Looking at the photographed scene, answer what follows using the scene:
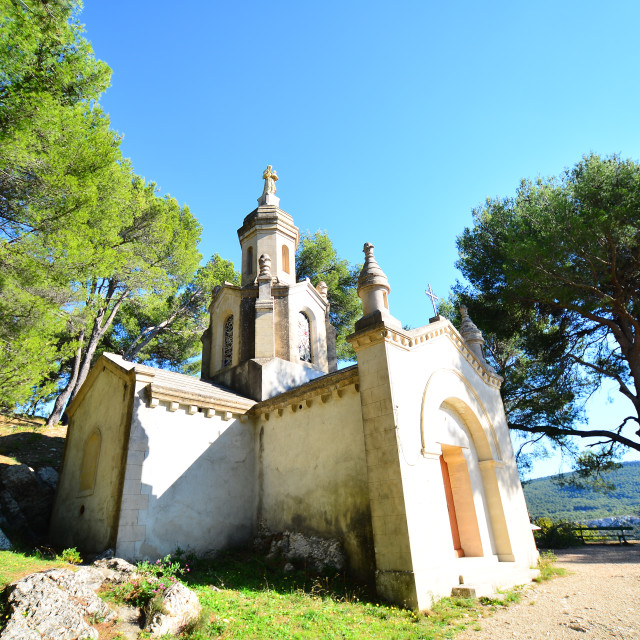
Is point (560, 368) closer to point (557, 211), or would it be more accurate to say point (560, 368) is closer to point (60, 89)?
point (557, 211)

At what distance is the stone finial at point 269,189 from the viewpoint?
16.2m

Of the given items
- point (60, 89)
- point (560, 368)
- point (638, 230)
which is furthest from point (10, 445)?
point (638, 230)

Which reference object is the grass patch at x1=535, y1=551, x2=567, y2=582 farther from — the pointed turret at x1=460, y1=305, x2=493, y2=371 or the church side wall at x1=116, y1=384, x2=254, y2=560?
the church side wall at x1=116, y1=384, x2=254, y2=560

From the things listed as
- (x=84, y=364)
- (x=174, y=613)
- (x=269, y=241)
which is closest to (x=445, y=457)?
(x=174, y=613)

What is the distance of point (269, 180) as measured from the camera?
1670 centimetres

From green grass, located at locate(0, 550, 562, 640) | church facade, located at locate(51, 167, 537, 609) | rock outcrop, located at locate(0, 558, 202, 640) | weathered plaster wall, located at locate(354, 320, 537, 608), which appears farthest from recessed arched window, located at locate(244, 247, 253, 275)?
rock outcrop, located at locate(0, 558, 202, 640)

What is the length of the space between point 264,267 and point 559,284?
32.1 ft

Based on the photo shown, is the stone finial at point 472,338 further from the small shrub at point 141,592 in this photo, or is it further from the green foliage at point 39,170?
the green foliage at point 39,170

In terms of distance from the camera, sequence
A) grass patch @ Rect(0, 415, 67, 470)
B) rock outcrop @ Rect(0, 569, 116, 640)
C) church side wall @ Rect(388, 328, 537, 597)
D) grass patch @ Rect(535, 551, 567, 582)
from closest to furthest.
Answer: rock outcrop @ Rect(0, 569, 116, 640)
church side wall @ Rect(388, 328, 537, 597)
grass patch @ Rect(535, 551, 567, 582)
grass patch @ Rect(0, 415, 67, 470)

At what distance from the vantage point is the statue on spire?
16.4m

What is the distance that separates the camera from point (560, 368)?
15758mm

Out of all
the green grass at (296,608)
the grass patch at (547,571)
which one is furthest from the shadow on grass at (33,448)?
the grass patch at (547,571)

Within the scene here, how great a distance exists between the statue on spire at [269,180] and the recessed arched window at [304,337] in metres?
5.34

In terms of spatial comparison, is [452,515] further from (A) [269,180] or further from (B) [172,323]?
(B) [172,323]
